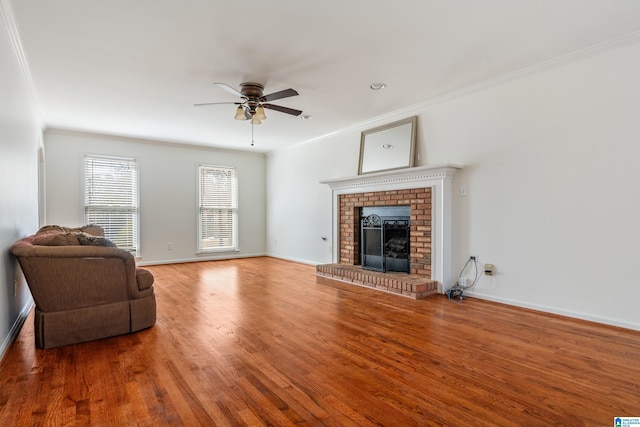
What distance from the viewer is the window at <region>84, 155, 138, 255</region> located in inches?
250

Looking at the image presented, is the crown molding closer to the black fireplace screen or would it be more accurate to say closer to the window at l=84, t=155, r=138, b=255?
the window at l=84, t=155, r=138, b=255

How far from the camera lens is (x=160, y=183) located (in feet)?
23.1

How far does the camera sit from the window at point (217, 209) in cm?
757

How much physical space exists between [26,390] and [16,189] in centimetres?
200

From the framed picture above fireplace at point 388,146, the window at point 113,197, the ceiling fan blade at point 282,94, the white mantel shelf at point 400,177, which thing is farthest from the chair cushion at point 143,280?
the window at point 113,197

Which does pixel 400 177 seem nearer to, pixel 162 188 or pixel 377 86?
pixel 377 86

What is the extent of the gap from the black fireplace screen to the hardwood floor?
1.35m

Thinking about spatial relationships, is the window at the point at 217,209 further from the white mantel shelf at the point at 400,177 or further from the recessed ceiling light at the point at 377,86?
the recessed ceiling light at the point at 377,86

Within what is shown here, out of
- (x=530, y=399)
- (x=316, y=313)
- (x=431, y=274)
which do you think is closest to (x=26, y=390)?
(x=316, y=313)

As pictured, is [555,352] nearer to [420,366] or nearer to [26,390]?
[420,366]

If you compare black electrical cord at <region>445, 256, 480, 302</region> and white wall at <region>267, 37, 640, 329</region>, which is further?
black electrical cord at <region>445, 256, 480, 302</region>

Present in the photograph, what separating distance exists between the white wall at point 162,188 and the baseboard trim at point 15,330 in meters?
3.00

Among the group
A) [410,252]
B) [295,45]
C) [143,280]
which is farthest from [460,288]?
[143,280]

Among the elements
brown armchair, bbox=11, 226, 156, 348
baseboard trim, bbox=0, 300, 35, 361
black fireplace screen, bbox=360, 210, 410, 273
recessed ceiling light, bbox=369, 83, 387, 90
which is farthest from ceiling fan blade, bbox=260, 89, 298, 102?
baseboard trim, bbox=0, 300, 35, 361
